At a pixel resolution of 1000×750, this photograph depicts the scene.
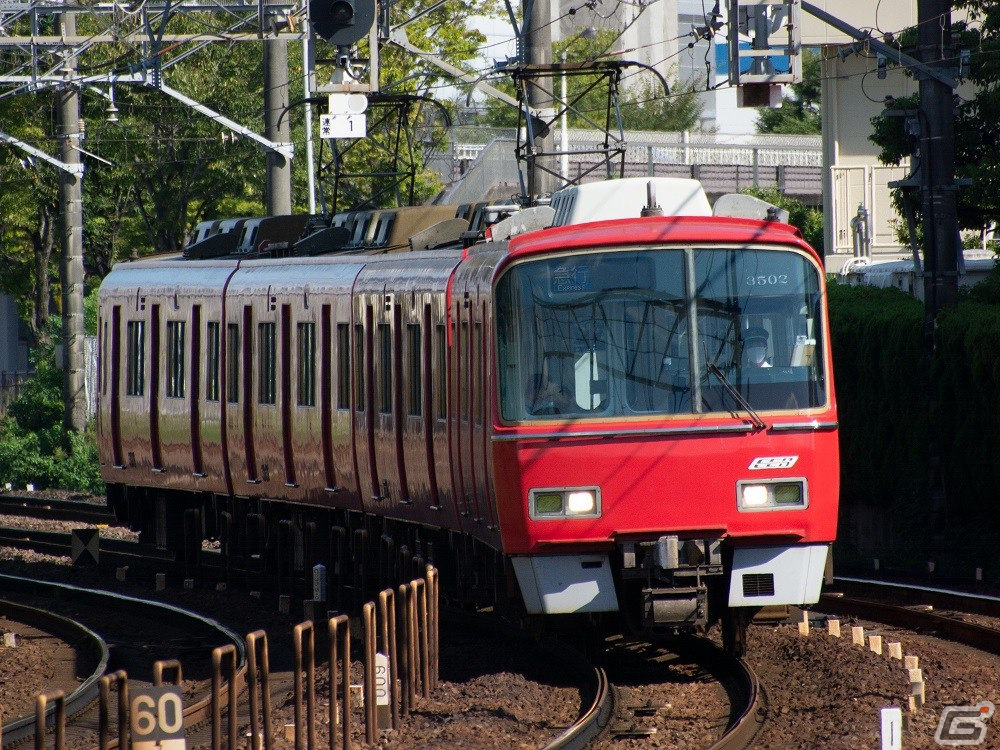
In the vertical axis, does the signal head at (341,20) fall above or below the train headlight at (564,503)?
above

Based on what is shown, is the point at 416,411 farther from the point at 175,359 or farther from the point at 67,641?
the point at 175,359

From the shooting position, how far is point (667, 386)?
1100cm

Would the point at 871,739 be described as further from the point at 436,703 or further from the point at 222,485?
the point at 222,485

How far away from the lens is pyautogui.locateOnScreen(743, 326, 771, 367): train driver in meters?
11.0

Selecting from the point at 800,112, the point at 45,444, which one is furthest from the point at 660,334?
the point at 800,112

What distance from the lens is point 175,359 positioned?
19.1m

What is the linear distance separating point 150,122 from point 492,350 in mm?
28173

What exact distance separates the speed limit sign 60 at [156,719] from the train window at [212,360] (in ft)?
34.5

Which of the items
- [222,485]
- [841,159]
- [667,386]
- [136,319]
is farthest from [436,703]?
[841,159]

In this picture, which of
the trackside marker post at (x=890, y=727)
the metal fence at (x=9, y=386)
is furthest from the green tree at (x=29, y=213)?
the trackside marker post at (x=890, y=727)

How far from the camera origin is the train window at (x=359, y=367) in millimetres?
15188

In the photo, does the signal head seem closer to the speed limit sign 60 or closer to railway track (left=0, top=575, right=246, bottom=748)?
railway track (left=0, top=575, right=246, bottom=748)

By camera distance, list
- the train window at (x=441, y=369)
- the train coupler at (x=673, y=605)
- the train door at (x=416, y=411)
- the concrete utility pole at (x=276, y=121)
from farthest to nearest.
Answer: the concrete utility pole at (x=276, y=121), the train door at (x=416, y=411), the train window at (x=441, y=369), the train coupler at (x=673, y=605)

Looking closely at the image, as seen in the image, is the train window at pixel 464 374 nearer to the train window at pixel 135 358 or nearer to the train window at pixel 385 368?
the train window at pixel 385 368
